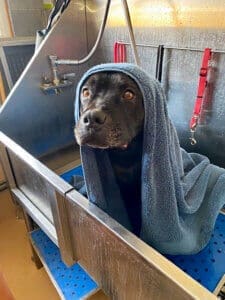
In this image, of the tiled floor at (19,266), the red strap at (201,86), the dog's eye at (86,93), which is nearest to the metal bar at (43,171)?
the dog's eye at (86,93)

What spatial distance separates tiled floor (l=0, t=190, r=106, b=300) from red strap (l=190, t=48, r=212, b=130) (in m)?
1.01

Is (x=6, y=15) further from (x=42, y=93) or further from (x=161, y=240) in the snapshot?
(x=161, y=240)

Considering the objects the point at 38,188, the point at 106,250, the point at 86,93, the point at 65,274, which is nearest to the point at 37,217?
the point at 38,188

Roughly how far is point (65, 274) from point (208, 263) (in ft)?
1.80

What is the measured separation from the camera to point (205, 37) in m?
0.83

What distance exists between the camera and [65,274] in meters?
0.93

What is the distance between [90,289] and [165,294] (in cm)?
50

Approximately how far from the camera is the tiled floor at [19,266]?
1104 millimetres

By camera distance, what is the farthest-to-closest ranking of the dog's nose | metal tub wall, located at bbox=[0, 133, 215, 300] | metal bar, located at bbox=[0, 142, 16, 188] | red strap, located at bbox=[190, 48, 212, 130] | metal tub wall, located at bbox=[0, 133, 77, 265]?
metal bar, located at bbox=[0, 142, 16, 188]
red strap, located at bbox=[190, 48, 212, 130]
metal tub wall, located at bbox=[0, 133, 77, 265]
the dog's nose
metal tub wall, located at bbox=[0, 133, 215, 300]

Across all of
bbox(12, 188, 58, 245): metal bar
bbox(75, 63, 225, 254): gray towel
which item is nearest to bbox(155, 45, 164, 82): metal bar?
bbox(75, 63, 225, 254): gray towel

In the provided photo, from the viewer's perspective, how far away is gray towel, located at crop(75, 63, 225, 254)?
53 centimetres

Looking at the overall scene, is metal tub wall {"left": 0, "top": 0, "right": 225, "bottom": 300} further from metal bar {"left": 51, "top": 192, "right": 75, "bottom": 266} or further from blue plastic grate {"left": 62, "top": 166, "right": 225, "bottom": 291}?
blue plastic grate {"left": 62, "top": 166, "right": 225, "bottom": 291}

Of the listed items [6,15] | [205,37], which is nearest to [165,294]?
[205,37]

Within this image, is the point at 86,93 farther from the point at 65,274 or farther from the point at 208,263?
the point at 65,274
